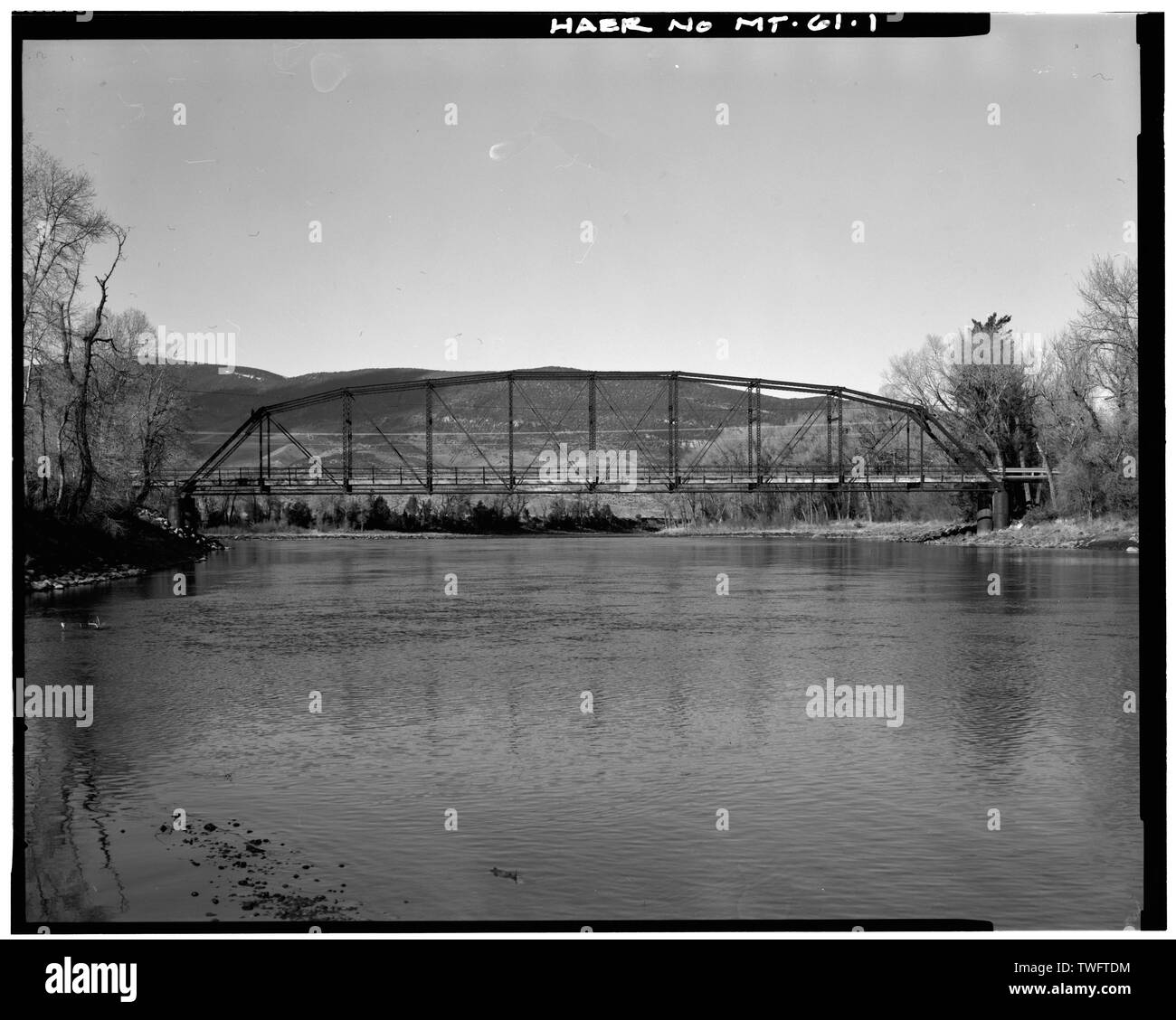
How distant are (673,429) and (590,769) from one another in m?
70.6

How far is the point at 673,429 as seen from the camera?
84.3m

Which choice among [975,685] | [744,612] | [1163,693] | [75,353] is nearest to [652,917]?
[1163,693]

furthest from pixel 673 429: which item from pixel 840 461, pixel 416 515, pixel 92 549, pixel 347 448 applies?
pixel 92 549

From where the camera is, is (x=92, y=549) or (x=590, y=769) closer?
(x=590, y=769)

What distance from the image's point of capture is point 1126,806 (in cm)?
1302

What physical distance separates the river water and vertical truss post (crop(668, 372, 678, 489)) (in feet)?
148

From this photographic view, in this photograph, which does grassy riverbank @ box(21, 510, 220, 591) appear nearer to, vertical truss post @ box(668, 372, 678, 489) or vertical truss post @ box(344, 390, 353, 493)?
vertical truss post @ box(344, 390, 353, 493)

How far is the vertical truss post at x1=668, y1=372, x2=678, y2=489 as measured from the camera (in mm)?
77938

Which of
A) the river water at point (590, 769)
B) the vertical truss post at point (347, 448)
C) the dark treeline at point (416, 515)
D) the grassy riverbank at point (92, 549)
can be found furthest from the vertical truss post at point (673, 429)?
the river water at point (590, 769)

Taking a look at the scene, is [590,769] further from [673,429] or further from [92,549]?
[673,429]

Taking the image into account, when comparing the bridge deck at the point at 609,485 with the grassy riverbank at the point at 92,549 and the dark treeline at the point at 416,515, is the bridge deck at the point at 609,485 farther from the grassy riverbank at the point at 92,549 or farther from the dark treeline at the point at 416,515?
the dark treeline at the point at 416,515

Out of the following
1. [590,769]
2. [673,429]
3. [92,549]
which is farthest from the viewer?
[673,429]

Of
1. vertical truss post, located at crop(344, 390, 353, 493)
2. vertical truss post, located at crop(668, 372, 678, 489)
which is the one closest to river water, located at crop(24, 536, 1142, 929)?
vertical truss post, located at crop(344, 390, 353, 493)
